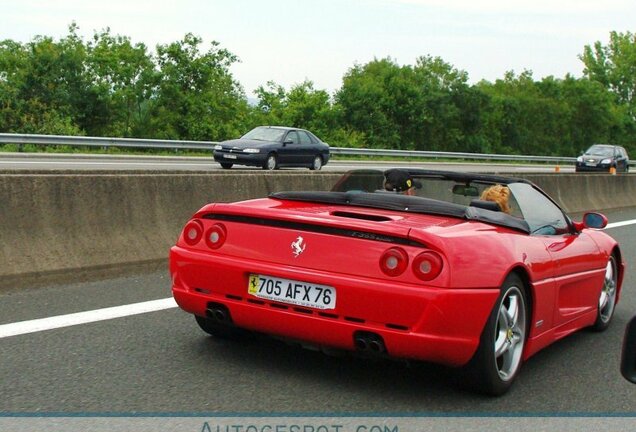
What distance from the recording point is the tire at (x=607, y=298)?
6.64 m

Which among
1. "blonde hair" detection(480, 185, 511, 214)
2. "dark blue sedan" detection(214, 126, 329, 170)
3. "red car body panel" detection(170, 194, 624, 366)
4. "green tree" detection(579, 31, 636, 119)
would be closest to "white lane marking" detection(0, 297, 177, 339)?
"red car body panel" detection(170, 194, 624, 366)

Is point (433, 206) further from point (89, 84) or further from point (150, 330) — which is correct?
point (89, 84)

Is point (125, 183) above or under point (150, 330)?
above

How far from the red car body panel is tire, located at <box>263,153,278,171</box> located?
19664mm

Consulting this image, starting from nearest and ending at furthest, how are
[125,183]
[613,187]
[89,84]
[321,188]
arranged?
[125,183], [321,188], [613,187], [89,84]

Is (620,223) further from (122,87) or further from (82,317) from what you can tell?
(122,87)

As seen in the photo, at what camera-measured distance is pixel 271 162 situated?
25.3m

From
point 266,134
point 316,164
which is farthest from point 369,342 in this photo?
point 316,164

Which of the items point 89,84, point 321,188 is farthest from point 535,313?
point 89,84

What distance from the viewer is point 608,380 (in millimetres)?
5176

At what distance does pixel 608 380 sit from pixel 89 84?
1802 inches

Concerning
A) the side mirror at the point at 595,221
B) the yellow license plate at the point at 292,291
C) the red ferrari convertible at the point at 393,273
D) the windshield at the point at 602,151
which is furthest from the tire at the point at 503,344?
the windshield at the point at 602,151

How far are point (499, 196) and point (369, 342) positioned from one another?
150cm

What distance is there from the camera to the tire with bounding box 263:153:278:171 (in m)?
25.1
